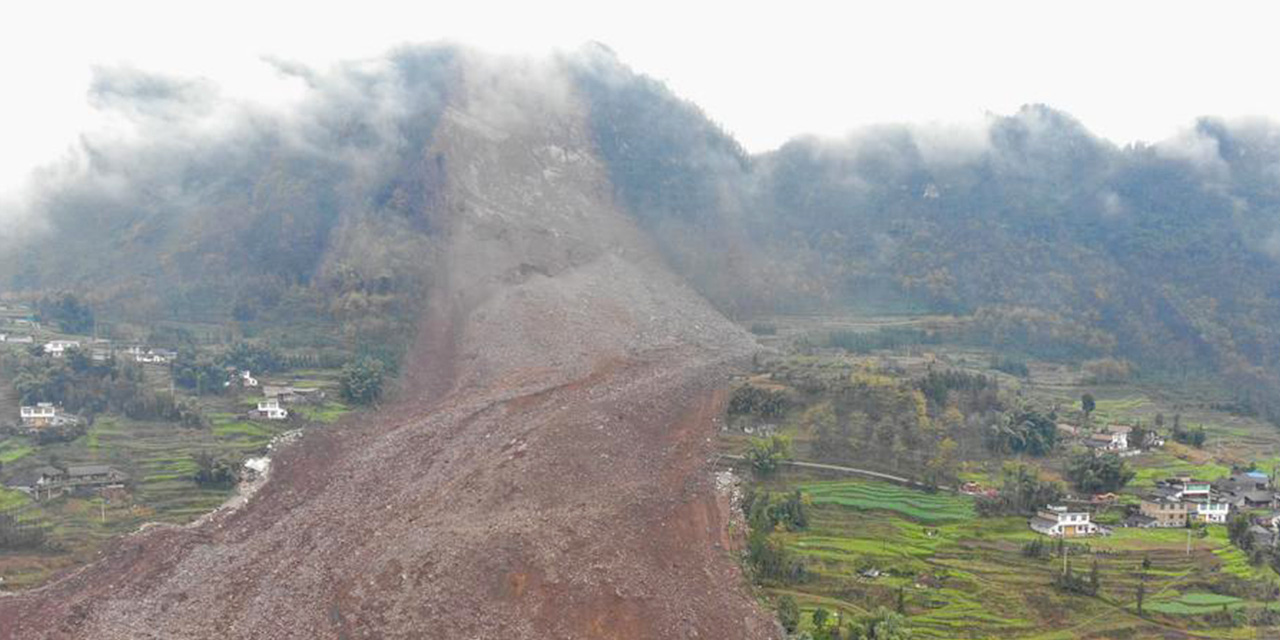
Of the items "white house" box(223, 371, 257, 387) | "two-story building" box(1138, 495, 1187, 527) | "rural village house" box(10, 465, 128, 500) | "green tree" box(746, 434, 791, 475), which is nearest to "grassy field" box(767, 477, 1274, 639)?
"two-story building" box(1138, 495, 1187, 527)

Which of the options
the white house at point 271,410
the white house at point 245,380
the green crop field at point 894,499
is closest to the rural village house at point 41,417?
the white house at point 271,410

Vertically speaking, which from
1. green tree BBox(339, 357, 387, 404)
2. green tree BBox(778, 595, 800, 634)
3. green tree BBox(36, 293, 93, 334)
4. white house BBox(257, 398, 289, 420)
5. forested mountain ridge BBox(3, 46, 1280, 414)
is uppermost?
forested mountain ridge BBox(3, 46, 1280, 414)

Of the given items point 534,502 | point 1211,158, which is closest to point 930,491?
point 534,502

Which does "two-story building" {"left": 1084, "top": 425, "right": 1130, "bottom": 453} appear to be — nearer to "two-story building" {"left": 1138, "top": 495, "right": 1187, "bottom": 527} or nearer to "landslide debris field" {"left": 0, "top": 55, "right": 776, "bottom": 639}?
"two-story building" {"left": 1138, "top": 495, "right": 1187, "bottom": 527}

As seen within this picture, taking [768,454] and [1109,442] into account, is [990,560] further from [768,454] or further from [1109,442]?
[1109,442]

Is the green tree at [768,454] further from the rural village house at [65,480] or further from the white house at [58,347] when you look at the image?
the white house at [58,347]

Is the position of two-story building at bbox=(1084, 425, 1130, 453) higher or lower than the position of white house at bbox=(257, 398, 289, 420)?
lower
